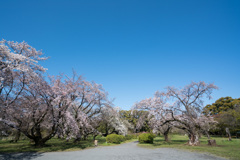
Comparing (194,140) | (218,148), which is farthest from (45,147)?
(218,148)

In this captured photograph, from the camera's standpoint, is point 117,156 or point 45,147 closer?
point 117,156

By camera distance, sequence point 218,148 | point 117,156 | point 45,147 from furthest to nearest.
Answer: point 45,147
point 218,148
point 117,156

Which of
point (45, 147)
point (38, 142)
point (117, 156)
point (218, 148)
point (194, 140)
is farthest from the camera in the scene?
point (194, 140)

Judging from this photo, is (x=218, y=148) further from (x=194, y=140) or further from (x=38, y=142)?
(x=38, y=142)

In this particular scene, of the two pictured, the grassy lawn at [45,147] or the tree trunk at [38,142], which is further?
the tree trunk at [38,142]

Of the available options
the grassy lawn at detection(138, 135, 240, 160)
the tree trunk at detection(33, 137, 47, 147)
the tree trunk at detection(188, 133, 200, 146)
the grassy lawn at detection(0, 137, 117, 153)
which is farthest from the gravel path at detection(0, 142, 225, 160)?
the tree trunk at detection(188, 133, 200, 146)

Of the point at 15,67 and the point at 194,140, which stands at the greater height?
the point at 15,67

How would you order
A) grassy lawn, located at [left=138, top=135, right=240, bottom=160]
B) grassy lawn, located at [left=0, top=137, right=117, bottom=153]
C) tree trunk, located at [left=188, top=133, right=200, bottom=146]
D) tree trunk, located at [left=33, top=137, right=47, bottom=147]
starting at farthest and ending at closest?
tree trunk, located at [left=188, top=133, right=200, bottom=146] < tree trunk, located at [left=33, top=137, right=47, bottom=147] < grassy lawn, located at [left=0, top=137, right=117, bottom=153] < grassy lawn, located at [left=138, top=135, right=240, bottom=160]

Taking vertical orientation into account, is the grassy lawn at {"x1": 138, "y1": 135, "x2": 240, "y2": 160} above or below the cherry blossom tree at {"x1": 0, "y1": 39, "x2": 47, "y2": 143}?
below

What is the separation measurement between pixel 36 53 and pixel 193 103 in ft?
64.1

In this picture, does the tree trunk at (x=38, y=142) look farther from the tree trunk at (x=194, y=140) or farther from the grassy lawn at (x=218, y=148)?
the tree trunk at (x=194, y=140)

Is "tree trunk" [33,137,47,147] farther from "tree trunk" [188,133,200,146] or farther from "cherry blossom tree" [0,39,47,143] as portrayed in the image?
"tree trunk" [188,133,200,146]

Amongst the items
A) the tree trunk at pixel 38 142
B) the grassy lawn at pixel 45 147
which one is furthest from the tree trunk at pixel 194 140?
the tree trunk at pixel 38 142

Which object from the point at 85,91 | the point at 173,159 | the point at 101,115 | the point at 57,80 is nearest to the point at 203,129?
the point at 173,159
